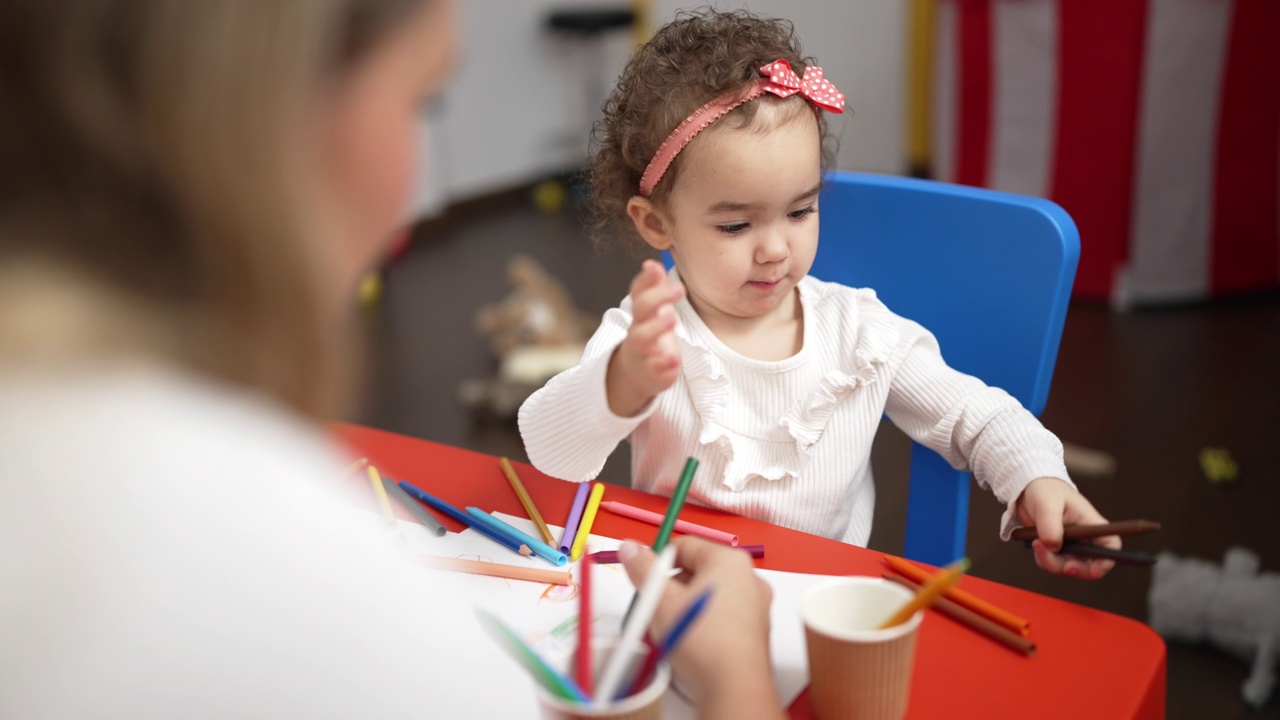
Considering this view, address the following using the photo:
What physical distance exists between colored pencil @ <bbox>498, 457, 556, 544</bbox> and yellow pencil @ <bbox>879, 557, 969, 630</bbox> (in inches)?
11.9

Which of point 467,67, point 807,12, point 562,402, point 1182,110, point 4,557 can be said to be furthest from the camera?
point 467,67

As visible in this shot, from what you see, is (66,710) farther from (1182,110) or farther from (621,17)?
(621,17)

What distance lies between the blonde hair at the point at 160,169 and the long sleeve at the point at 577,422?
45 cm

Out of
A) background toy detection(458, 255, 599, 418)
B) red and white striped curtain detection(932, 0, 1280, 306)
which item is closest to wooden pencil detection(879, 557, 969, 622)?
background toy detection(458, 255, 599, 418)

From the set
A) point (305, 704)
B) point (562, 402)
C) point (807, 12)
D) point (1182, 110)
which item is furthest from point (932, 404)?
point (807, 12)

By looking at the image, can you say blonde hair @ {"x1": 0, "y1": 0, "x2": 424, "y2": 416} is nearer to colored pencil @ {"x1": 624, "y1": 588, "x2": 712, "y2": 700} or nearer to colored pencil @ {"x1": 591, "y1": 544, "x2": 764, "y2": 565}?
colored pencil @ {"x1": 624, "y1": 588, "x2": 712, "y2": 700}

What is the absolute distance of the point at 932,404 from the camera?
100cm

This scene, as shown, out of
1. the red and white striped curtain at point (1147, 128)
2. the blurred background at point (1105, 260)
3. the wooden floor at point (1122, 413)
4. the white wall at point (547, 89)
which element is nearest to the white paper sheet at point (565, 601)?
the wooden floor at point (1122, 413)

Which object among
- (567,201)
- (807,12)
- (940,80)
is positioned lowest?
(567,201)

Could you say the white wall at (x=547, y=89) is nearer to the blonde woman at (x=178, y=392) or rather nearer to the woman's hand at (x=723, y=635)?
the woman's hand at (x=723, y=635)

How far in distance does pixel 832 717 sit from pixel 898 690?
40 millimetres

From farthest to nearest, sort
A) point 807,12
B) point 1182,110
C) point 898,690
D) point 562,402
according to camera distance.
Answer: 1. point 807,12
2. point 1182,110
3. point 562,402
4. point 898,690

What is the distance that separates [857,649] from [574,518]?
31 centimetres

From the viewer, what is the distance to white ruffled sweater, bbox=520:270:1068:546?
96cm
